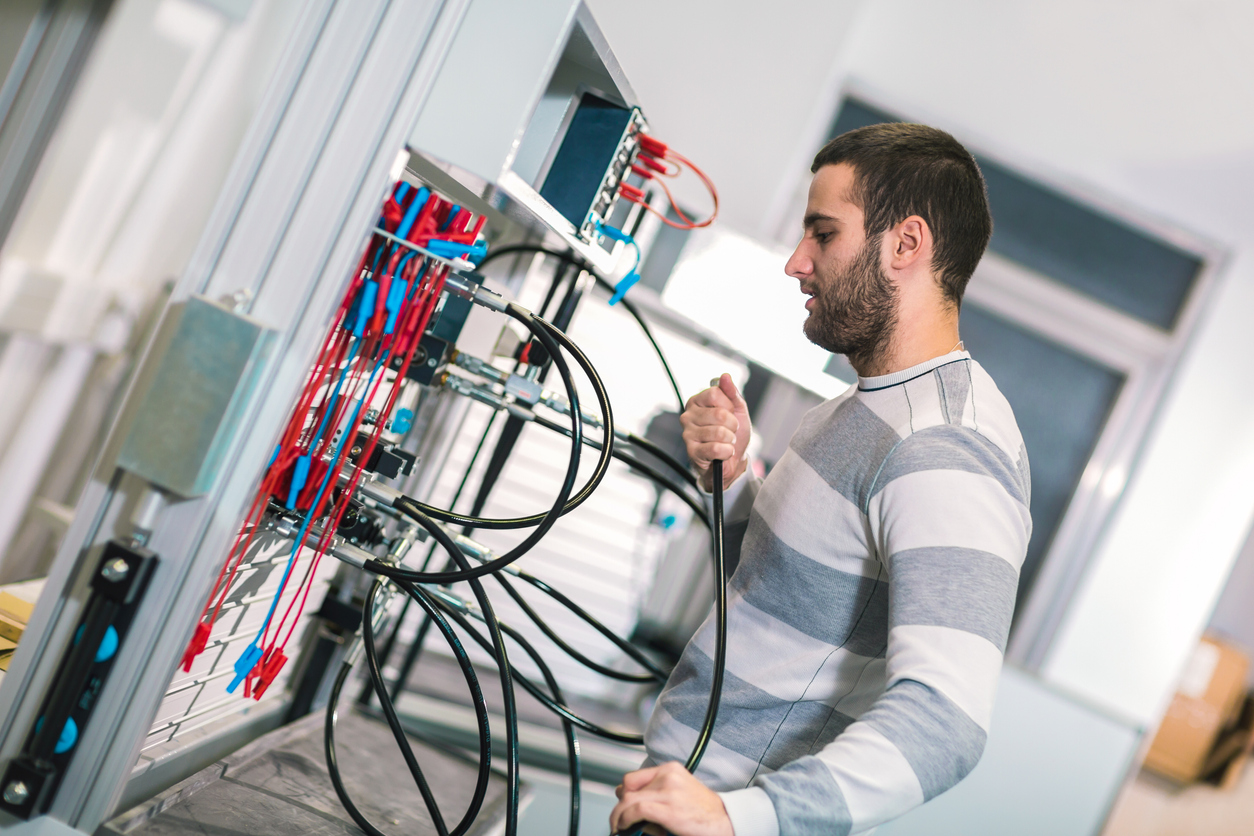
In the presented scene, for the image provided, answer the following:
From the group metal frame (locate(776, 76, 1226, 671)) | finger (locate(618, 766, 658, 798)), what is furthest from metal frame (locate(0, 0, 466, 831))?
metal frame (locate(776, 76, 1226, 671))

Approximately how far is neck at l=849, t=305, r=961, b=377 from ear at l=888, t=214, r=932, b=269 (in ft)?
0.20

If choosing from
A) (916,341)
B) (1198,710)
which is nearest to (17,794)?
(916,341)

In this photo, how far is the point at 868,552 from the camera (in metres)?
0.90

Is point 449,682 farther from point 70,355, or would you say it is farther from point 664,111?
point 664,111

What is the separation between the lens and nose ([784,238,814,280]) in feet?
3.51

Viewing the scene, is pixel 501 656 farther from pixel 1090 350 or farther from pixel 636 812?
pixel 1090 350

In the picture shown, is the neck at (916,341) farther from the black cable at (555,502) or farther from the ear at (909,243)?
the black cable at (555,502)

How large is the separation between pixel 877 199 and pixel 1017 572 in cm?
48

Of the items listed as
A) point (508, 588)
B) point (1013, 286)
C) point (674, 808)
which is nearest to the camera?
point (674, 808)

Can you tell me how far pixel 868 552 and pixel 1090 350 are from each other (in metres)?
2.85

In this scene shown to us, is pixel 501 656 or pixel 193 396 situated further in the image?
pixel 501 656

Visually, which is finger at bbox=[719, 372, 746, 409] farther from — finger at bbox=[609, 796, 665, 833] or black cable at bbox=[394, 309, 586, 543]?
finger at bbox=[609, 796, 665, 833]

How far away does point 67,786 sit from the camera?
830mm

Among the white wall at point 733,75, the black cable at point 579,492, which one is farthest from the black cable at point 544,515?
the white wall at point 733,75
